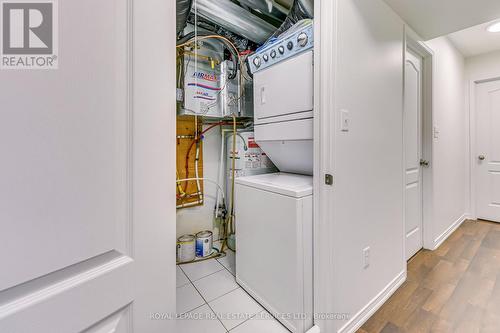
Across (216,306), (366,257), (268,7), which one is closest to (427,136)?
(366,257)

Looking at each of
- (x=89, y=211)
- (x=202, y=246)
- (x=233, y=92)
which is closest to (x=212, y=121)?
(x=233, y=92)

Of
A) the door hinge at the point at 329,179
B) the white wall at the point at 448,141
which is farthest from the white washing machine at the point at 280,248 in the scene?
the white wall at the point at 448,141

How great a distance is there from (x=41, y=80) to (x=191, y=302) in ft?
5.56

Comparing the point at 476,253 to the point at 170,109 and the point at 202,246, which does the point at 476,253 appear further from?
the point at 170,109

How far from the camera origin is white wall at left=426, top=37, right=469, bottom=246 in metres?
2.40

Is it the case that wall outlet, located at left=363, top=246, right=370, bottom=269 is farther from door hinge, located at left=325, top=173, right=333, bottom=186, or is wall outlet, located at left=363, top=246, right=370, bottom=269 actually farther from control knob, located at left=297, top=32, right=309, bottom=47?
control knob, located at left=297, top=32, right=309, bottom=47

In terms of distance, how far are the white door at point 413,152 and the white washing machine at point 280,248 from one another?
1.39 m

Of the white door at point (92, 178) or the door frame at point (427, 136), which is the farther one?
the door frame at point (427, 136)

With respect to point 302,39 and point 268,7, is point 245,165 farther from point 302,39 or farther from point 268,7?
point 268,7

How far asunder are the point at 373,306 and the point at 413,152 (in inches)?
59.9

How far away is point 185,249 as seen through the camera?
2.16 meters

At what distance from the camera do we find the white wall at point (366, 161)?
A: 1.27 metres

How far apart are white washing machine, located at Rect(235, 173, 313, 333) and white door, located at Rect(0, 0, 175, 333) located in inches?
32.3

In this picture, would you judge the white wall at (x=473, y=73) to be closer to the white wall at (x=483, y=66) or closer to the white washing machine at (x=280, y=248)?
the white wall at (x=483, y=66)
